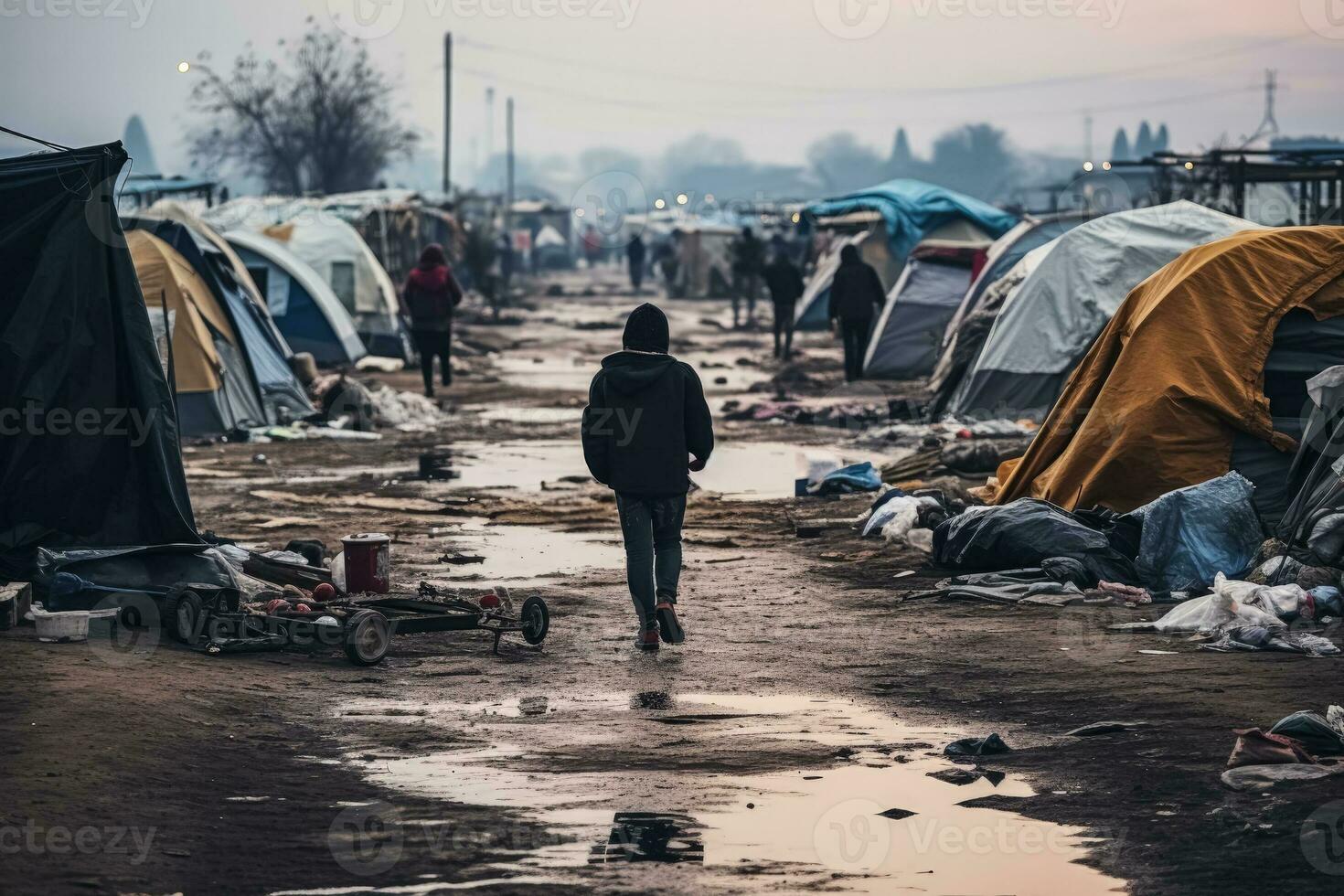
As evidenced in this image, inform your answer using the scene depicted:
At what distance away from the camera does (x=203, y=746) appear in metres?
6.93

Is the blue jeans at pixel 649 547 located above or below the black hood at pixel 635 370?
below

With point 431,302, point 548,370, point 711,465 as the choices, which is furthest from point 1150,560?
point 548,370

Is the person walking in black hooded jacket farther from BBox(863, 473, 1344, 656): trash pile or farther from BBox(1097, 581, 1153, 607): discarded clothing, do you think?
BBox(1097, 581, 1153, 607): discarded clothing

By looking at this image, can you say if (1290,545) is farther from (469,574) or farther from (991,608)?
(469,574)

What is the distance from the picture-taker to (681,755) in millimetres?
7051

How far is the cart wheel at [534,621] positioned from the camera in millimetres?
9250

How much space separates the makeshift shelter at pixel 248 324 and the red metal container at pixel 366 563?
34.6ft

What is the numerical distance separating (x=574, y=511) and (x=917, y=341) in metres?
12.8

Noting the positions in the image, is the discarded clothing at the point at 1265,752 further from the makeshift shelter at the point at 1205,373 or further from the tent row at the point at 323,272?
the tent row at the point at 323,272

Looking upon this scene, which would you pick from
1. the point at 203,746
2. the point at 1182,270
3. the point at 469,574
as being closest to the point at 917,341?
the point at 1182,270

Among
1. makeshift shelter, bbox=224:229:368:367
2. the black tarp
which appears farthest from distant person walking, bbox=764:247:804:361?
the black tarp

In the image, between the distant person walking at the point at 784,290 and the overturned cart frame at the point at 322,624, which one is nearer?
the overturned cart frame at the point at 322,624

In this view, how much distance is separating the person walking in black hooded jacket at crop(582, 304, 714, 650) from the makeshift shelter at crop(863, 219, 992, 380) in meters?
17.0

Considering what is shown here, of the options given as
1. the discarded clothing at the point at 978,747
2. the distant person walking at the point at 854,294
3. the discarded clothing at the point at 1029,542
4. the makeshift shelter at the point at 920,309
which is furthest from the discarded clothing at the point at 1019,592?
the makeshift shelter at the point at 920,309
